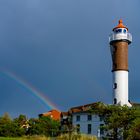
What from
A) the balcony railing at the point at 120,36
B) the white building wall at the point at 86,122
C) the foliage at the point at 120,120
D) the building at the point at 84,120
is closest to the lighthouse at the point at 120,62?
the balcony railing at the point at 120,36

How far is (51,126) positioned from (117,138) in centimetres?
3078

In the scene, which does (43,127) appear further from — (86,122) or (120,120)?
(120,120)

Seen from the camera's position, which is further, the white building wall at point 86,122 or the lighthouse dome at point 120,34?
the white building wall at point 86,122

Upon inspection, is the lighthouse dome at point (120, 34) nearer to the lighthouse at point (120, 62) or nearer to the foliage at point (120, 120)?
the lighthouse at point (120, 62)

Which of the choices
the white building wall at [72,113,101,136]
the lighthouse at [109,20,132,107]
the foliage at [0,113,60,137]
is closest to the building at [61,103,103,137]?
the white building wall at [72,113,101,136]

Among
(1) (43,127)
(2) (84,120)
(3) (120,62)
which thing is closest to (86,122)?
(2) (84,120)

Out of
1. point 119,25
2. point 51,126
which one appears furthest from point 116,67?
point 51,126

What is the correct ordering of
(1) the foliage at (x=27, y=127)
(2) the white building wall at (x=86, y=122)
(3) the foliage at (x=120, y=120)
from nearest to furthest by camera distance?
(3) the foliage at (x=120, y=120) < (1) the foliage at (x=27, y=127) < (2) the white building wall at (x=86, y=122)

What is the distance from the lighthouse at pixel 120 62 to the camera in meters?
51.2

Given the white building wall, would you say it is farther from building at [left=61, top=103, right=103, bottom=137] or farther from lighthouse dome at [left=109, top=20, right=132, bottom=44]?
lighthouse dome at [left=109, top=20, right=132, bottom=44]

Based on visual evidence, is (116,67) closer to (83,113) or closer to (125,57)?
(125,57)

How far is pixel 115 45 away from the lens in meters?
53.2

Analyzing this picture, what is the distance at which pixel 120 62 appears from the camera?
5159cm

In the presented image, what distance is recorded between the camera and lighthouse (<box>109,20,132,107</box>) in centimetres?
5122
